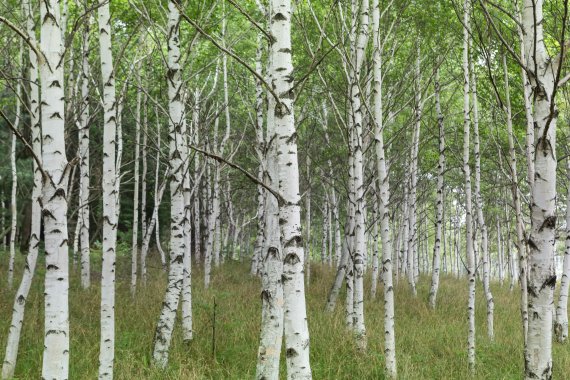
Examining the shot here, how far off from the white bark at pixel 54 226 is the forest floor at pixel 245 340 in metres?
2.36

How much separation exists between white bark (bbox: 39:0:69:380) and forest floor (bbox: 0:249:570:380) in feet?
7.73

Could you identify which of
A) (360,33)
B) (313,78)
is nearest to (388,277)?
(360,33)

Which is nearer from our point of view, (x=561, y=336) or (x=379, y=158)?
(x=379, y=158)

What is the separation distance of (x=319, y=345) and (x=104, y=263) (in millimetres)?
3426

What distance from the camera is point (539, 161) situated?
9.19 feet

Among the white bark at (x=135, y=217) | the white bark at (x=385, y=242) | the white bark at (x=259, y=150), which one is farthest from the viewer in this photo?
the white bark at (x=135, y=217)

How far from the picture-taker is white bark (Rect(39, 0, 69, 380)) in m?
2.81

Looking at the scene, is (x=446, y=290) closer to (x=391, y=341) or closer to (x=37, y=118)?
(x=391, y=341)

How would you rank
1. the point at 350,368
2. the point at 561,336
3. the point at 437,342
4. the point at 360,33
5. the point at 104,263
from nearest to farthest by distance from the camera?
the point at 104,263, the point at 350,368, the point at 360,33, the point at 437,342, the point at 561,336

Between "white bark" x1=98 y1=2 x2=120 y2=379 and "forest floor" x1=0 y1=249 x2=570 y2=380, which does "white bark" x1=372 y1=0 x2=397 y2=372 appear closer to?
"forest floor" x1=0 y1=249 x2=570 y2=380

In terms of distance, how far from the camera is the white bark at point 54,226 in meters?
2.81

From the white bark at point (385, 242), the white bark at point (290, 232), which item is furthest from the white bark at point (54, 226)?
the white bark at point (385, 242)

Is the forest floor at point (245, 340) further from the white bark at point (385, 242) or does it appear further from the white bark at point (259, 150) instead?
the white bark at point (259, 150)

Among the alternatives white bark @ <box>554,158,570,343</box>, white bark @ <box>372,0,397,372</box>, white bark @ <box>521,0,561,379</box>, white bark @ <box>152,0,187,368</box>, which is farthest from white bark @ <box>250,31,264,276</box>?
white bark @ <box>554,158,570,343</box>
